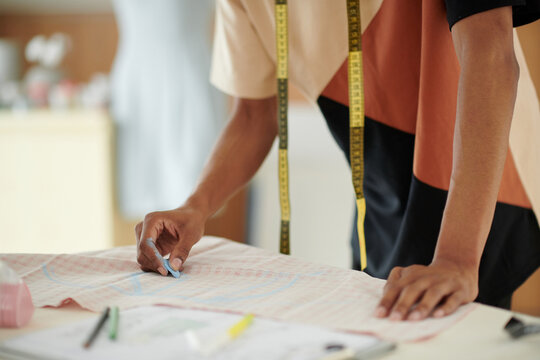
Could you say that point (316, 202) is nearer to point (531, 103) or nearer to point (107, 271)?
point (531, 103)

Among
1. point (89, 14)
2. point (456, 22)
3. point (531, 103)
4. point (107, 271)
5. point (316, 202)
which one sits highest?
point (89, 14)

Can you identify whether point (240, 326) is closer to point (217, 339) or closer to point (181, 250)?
point (217, 339)

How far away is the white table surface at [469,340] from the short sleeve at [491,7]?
396 millimetres

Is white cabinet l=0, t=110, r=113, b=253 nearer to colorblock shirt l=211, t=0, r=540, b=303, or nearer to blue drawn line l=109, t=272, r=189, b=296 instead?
colorblock shirt l=211, t=0, r=540, b=303

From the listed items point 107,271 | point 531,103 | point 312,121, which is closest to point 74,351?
point 107,271

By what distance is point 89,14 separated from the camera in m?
3.75

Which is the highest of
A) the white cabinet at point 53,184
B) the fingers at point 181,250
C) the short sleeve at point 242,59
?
the short sleeve at point 242,59

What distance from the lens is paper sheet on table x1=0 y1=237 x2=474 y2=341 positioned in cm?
70

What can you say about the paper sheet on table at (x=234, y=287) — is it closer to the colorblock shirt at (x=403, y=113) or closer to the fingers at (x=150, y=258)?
the fingers at (x=150, y=258)

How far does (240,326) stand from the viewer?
2.12 feet

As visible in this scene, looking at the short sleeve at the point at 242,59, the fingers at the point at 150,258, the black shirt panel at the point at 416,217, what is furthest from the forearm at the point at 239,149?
the fingers at the point at 150,258

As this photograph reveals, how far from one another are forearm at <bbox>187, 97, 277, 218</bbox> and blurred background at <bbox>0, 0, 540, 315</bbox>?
160 centimetres

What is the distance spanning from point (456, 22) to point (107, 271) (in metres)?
0.62

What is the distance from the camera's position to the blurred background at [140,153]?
2.92 metres
